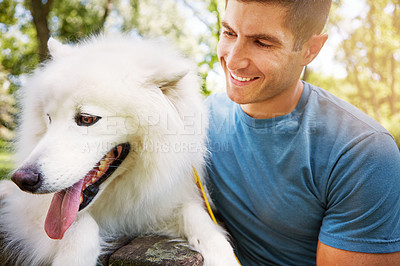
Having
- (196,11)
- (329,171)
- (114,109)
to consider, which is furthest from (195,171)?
(196,11)

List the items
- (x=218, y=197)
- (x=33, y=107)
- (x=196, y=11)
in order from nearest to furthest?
(x=33, y=107), (x=218, y=197), (x=196, y=11)

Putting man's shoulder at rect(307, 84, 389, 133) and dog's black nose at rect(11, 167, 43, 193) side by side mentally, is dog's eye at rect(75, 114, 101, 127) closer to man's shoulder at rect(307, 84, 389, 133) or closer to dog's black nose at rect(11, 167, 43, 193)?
→ dog's black nose at rect(11, 167, 43, 193)

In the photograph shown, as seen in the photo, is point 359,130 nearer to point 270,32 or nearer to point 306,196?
point 306,196

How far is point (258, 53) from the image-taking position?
5.33 ft

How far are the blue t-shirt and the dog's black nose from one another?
107 cm

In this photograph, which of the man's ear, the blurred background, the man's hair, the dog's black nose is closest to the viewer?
the dog's black nose

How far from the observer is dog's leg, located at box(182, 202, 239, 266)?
1.51m

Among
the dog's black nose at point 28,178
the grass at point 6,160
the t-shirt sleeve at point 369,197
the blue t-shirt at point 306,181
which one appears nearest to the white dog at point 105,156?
the dog's black nose at point 28,178

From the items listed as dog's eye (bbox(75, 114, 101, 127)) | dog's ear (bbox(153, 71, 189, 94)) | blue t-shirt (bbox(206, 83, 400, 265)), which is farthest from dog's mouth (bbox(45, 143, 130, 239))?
blue t-shirt (bbox(206, 83, 400, 265))

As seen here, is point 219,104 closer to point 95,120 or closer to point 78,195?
point 95,120

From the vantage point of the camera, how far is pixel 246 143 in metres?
1.90

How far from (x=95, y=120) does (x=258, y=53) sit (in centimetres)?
92

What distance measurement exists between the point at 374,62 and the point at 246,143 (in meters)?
9.59

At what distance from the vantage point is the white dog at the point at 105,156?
146 cm
